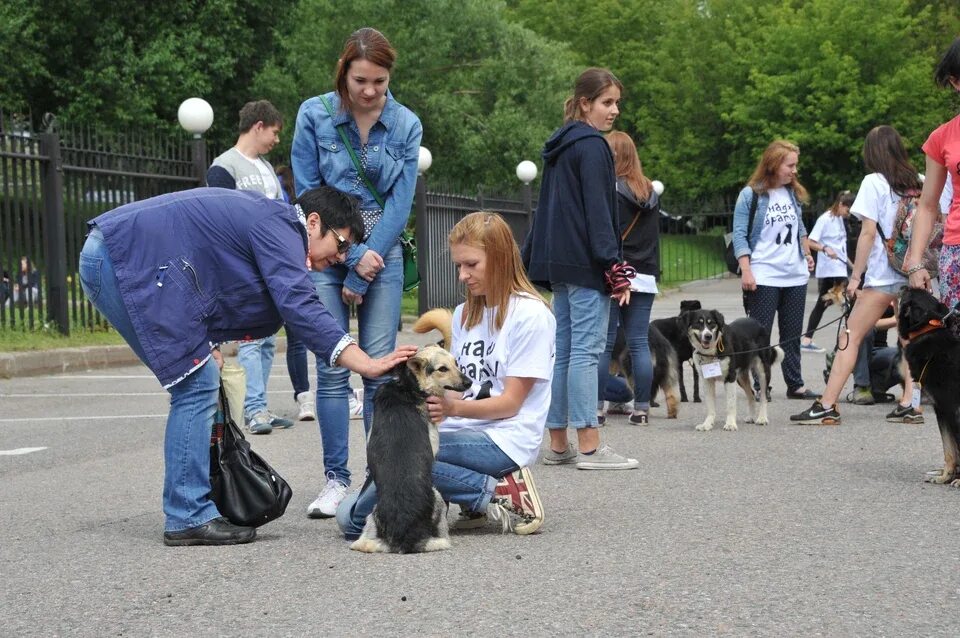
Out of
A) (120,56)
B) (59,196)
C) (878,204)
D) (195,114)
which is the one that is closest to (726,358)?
(878,204)

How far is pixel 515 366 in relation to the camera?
602 cm

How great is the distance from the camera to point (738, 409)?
1120 centimetres

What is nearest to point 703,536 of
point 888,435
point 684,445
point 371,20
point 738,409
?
point 684,445

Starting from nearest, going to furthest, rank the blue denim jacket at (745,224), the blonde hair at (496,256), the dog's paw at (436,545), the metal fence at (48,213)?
the dog's paw at (436,545) → the blonde hair at (496,256) → the blue denim jacket at (745,224) → the metal fence at (48,213)

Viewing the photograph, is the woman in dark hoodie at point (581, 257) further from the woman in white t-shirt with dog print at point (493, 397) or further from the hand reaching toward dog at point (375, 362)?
the hand reaching toward dog at point (375, 362)

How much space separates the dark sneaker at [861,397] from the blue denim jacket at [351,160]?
19.3 ft

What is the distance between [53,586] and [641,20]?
190ft

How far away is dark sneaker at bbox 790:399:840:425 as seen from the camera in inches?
384

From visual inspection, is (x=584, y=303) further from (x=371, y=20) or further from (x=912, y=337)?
(x=371, y=20)

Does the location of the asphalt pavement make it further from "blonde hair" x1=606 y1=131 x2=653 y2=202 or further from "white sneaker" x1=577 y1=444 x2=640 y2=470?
"blonde hair" x1=606 y1=131 x2=653 y2=202

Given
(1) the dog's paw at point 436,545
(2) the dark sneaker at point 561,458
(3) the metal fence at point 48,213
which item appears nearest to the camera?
(1) the dog's paw at point 436,545

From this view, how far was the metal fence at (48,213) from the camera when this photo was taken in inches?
588

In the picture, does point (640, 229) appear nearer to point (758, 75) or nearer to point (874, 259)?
point (874, 259)

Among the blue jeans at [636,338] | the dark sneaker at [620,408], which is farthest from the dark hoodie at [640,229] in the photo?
the dark sneaker at [620,408]
